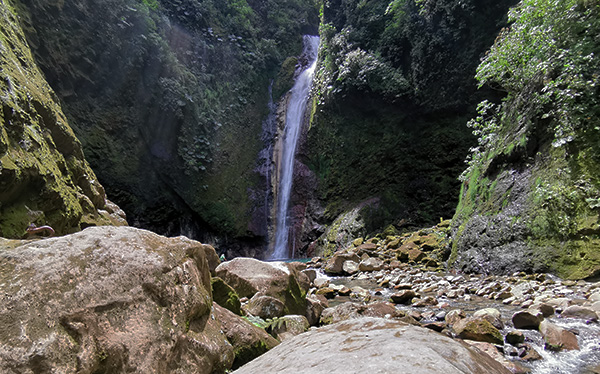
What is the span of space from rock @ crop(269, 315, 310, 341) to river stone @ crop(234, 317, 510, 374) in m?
1.13

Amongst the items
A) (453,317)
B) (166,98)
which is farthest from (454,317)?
(166,98)

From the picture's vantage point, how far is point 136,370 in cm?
123

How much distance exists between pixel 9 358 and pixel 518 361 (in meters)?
3.06

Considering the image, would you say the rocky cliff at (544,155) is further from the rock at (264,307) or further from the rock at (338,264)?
the rock at (264,307)

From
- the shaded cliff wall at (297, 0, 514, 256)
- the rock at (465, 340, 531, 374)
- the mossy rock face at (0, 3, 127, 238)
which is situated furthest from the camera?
the shaded cliff wall at (297, 0, 514, 256)

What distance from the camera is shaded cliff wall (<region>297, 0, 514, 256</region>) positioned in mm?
10273

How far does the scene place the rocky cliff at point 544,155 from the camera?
396 centimetres

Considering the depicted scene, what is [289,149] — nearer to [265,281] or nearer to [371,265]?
[371,265]

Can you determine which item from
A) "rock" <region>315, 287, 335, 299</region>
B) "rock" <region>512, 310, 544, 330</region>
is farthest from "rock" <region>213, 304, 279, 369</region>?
"rock" <region>315, 287, 335, 299</region>

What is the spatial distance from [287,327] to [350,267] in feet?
15.6

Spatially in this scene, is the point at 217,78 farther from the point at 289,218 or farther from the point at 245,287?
the point at 245,287

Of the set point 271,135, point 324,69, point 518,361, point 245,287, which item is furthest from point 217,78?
point 518,361

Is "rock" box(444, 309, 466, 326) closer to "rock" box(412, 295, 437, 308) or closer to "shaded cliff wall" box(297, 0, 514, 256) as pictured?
"rock" box(412, 295, 437, 308)

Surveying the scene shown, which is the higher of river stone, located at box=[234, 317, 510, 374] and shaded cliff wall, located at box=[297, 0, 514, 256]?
shaded cliff wall, located at box=[297, 0, 514, 256]
